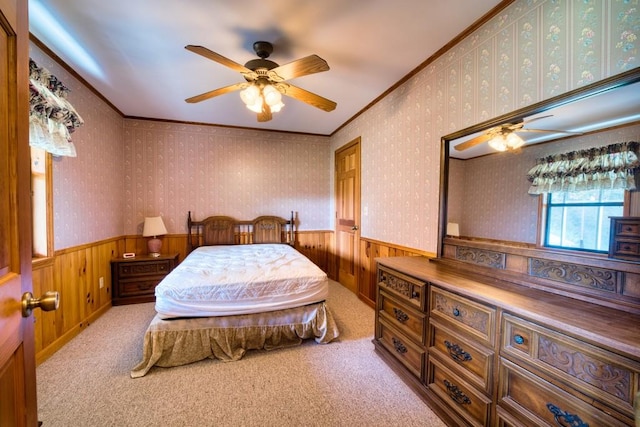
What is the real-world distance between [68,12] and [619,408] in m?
3.60

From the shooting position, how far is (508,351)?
1.23m

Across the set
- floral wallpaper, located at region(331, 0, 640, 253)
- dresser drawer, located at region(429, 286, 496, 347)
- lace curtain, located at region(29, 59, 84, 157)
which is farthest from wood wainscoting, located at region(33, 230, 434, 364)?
lace curtain, located at region(29, 59, 84, 157)

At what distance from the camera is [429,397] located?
5.51 ft

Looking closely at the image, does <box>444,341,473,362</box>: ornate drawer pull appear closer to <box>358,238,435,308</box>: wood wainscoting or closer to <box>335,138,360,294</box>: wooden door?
<box>358,238,435,308</box>: wood wainscoting

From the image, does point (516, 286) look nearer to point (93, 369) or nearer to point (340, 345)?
point (340, 345)

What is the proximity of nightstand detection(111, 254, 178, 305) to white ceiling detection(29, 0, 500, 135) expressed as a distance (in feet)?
6.92

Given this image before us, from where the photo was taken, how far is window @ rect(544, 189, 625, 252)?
1.23m

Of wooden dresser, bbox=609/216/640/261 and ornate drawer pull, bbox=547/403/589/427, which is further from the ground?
wooden dresser, bbox=609/216/640/261

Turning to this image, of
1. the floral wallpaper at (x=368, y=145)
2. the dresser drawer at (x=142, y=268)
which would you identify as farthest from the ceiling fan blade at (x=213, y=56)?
the dresser drawer at (x=142, y=268)

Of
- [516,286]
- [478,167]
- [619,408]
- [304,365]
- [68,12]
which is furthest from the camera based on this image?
[304,365]

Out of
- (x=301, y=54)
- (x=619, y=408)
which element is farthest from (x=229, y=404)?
(x=301, y=54)

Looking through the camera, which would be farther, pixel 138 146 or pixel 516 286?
pixel 138 146

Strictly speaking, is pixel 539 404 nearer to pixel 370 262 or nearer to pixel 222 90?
pixel 370 262

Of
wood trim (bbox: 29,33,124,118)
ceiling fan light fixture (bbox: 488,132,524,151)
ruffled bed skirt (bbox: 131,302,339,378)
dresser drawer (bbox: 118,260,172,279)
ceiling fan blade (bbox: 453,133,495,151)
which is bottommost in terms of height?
ruffled bed skirt (bbox: 131,302,339,378)
